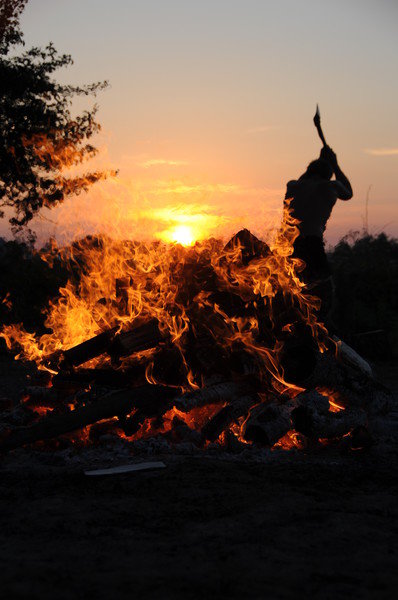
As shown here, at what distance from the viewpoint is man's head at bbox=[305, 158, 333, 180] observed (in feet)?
30.2

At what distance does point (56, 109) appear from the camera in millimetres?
17906

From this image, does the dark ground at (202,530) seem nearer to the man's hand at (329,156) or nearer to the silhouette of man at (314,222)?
the silhouette of man at (314,222)

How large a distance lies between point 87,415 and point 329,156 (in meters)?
5.49

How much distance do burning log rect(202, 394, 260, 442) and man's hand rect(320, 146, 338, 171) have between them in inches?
169

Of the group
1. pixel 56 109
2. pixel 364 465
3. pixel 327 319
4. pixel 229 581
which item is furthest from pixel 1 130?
pixel 229 581

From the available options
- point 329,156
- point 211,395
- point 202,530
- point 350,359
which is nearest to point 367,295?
point 329,156

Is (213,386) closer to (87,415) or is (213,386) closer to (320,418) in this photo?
(320,418)

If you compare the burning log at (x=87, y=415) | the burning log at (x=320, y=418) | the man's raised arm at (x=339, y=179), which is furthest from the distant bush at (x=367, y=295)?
the burning log at (x=87, y=415)

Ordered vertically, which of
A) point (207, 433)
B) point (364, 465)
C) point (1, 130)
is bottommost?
point (364, 465)

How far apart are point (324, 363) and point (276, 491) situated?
95.2 inches

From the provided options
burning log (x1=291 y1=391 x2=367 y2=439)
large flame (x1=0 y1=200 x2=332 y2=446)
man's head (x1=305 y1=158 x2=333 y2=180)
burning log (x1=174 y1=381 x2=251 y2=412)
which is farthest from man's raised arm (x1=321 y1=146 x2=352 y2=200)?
burning log (x1=174 y1=381 x2=251 y2=412)

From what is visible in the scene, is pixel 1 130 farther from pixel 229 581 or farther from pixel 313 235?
pixel 229 581

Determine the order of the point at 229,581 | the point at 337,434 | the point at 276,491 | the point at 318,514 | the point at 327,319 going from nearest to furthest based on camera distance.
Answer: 1. the point at 229,581
2. the point at 318,514
3. the point at 276,491
4. the point at 337,434
5. the point at 327,319

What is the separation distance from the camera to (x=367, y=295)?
1795 centimetres
